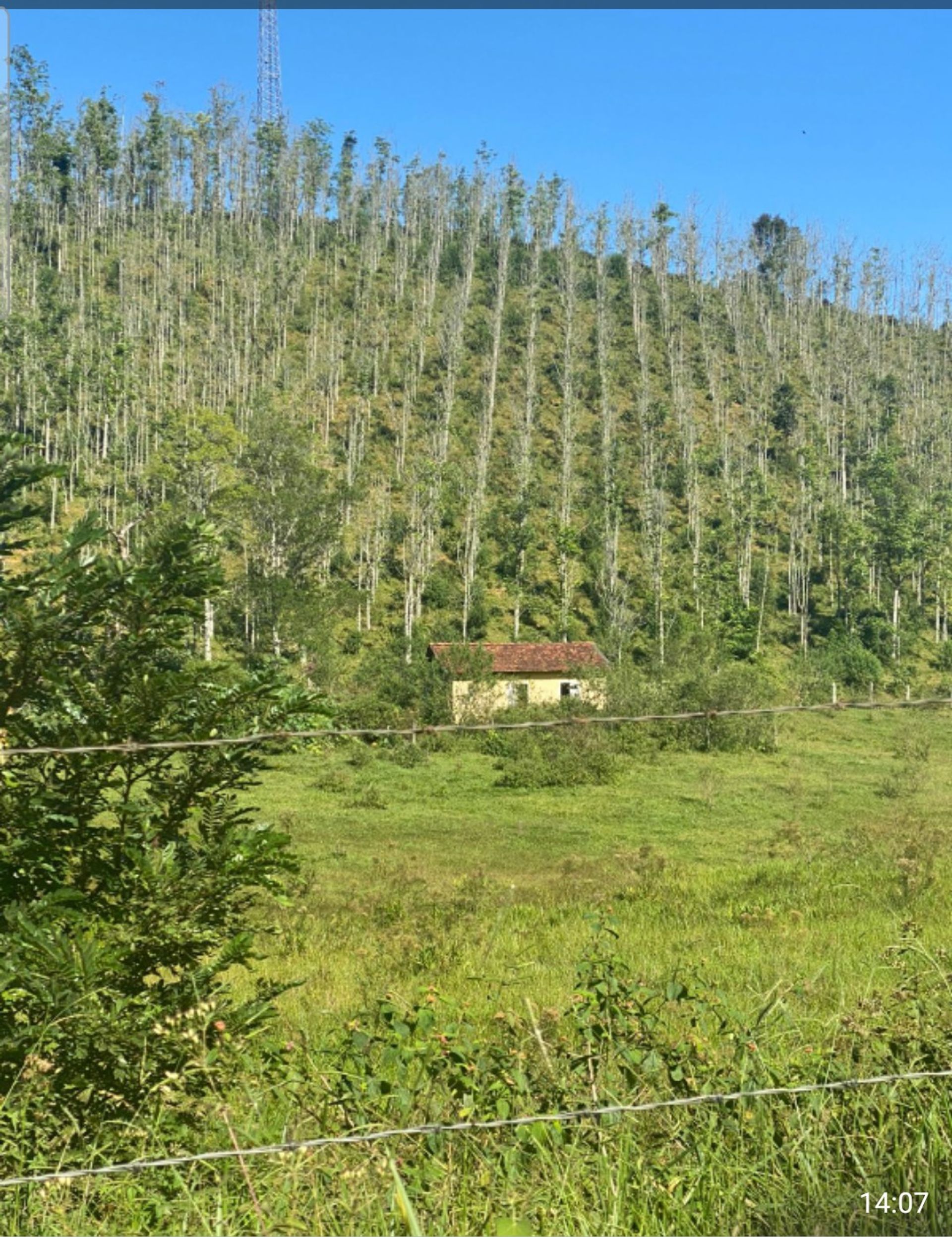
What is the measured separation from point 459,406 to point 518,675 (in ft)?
106

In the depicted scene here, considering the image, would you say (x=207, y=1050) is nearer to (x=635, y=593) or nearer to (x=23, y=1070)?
(x=23, y=1070)

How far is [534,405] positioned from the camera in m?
58.3

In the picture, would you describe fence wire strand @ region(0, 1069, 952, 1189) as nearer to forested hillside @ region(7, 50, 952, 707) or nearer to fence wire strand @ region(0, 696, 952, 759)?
fence wire strand @ region(0, 696, 952, 759)

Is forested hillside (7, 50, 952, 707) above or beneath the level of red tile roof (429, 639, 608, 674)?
above

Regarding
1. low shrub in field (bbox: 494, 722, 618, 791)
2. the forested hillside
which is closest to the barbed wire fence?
low shrub in field (bbox: 494, 722, 618, 791)

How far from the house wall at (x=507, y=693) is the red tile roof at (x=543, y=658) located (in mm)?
215

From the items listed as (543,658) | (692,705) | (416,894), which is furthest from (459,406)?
(416,894)

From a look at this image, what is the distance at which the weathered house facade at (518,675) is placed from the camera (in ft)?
52.7

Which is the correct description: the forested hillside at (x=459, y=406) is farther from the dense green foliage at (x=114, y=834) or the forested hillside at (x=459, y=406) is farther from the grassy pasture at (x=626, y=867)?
the dense green foliage at (x=114, y=834)

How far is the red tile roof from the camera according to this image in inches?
1037

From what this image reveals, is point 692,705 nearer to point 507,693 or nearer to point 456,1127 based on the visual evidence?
point 507,693

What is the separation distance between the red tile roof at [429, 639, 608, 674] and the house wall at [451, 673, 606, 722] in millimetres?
215

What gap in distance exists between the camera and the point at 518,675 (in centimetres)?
2681

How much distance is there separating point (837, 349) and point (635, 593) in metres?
33.1
